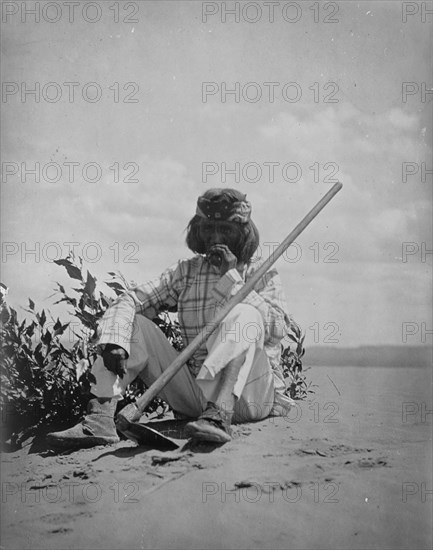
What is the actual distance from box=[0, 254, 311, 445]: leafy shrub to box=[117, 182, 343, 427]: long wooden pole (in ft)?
1.69

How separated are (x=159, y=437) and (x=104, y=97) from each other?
6.25 ft

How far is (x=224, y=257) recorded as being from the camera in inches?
166

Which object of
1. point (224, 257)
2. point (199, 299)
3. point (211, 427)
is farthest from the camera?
point (199, 299)

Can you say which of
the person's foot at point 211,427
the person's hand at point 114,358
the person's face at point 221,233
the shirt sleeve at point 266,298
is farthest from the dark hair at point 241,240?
the person's foot at point 211,427

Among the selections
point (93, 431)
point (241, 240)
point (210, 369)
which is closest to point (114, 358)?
point (93, 431)

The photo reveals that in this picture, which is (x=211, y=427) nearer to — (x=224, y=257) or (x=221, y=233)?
(x=224, y=257)

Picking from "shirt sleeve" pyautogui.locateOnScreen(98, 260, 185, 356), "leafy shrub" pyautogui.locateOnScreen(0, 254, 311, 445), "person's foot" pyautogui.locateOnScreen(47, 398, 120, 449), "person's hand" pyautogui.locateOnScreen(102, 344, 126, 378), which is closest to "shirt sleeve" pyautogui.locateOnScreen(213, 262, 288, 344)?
"shirt sleeve" pyautogui.locateOnScreen(98, 260, 185, 356)

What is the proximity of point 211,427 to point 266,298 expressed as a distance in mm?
849

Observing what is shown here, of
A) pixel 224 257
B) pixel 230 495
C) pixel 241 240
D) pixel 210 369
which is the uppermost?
pixel 241 240

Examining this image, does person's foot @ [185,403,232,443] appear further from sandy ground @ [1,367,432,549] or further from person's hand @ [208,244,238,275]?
person's hand @ [208,244,238,275]

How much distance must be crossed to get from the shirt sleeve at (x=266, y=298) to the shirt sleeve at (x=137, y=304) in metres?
0.27

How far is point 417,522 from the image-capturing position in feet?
13.1

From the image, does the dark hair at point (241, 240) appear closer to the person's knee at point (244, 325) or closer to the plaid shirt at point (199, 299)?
the plaid shirt at point (199, 299)

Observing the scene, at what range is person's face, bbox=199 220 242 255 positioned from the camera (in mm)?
4273
